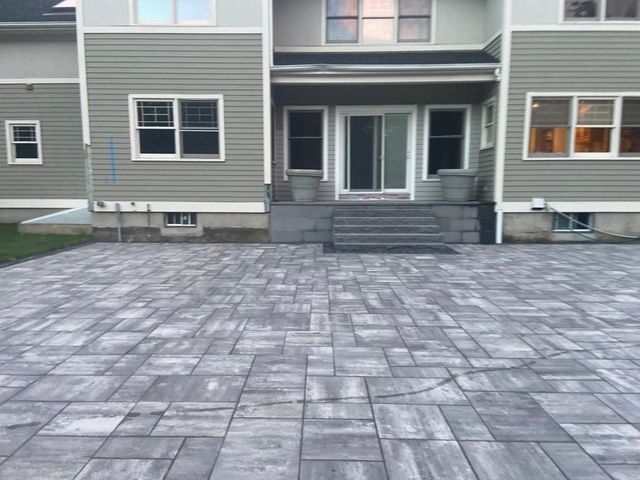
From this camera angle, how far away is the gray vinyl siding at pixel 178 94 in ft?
30.6

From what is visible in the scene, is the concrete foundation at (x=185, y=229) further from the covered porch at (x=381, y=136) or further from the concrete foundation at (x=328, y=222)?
the covered porch at (x=381, y=136)

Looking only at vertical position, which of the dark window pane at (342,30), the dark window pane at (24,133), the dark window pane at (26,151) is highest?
the dark window pane at (342,30)

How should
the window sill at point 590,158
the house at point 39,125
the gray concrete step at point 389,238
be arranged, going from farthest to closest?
1. the house at point 39,125
2. the window sill at point 590,158
3. the gray concrete step at point 389,238

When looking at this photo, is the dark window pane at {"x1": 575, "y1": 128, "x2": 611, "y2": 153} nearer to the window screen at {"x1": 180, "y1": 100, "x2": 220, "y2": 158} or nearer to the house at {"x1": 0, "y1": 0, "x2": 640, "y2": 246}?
the house at {"x1": 0, "y1": 0, "x2": 640, "y2": 246}

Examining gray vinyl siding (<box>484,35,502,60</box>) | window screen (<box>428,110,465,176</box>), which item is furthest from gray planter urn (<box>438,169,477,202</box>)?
gray vinyl siding (<box>484,35,502,60</box>)

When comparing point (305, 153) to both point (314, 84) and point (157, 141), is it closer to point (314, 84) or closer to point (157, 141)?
point (314, 84)

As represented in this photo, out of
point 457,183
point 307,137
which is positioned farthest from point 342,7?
point 457,183

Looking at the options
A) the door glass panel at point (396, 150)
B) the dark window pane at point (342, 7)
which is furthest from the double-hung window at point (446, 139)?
the dark window pane at point (342, 7)

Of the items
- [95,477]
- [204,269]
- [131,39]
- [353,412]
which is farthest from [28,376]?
[131,39]

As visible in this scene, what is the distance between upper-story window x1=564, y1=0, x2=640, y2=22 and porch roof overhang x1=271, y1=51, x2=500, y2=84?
168cm

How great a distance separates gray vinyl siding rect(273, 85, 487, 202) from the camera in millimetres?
A: 10602

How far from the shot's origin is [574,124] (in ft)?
30.8

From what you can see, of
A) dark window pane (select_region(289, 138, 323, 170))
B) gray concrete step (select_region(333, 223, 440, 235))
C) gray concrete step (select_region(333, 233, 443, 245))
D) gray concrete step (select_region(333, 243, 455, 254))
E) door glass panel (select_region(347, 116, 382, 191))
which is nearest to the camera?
gray concrete step (select_region(333, 243, 455, 254))

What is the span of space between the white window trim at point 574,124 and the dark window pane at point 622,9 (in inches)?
62.1
